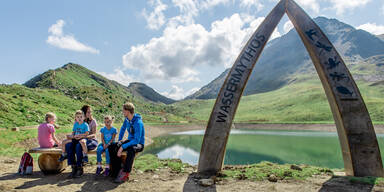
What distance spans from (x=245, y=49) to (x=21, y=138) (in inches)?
780

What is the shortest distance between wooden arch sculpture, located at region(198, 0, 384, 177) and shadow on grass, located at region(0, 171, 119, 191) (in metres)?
3.45

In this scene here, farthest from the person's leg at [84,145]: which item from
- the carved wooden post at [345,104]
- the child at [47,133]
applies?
the carved wooden post at [345,104]

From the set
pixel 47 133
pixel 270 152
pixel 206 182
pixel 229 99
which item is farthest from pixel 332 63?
pixel 270 152

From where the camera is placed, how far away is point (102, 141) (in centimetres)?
795

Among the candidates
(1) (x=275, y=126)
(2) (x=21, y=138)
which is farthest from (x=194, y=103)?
(2) (x=21, y=138)

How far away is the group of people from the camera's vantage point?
23.8 ft

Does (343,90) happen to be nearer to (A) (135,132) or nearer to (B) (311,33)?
(B) (311,33)

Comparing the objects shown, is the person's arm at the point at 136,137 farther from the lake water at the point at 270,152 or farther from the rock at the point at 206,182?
the lake water at the point at 270,152

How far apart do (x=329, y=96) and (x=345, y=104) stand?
78 centimetres

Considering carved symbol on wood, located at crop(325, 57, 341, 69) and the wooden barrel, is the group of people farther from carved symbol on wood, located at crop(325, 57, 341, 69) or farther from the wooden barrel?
carved symbol on wood, located at crop(325, 57, 341, 69)

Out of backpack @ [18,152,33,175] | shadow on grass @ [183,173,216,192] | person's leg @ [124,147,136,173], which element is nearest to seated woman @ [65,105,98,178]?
backpack @ [18,152,33,175]

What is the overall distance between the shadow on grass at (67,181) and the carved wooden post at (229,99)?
3.42 meters

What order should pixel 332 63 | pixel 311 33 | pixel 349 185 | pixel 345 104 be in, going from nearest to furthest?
pixel 349 185 → pixel 345 104 → pixel 332 63 → pixel 311 33

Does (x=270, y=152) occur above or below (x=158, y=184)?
below
